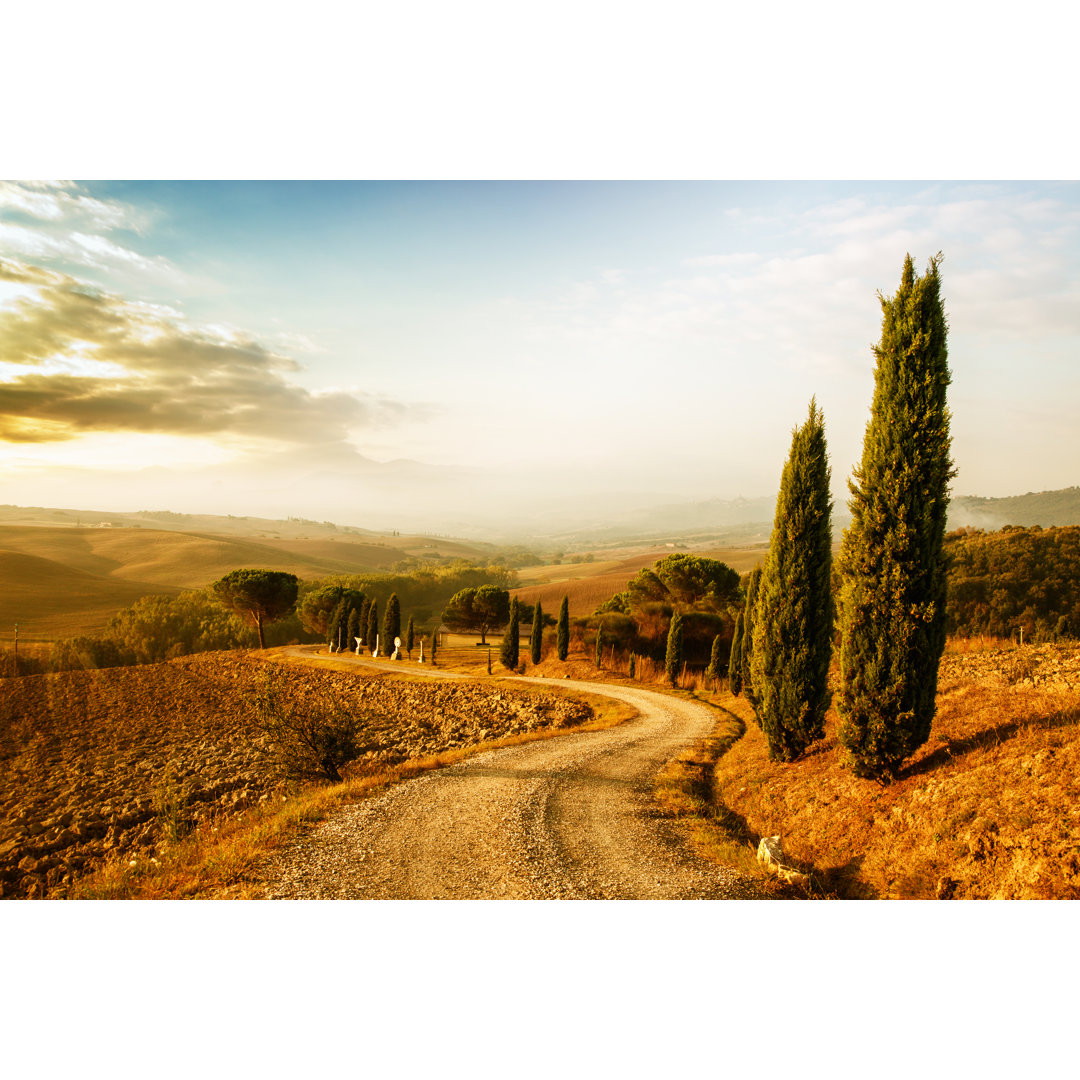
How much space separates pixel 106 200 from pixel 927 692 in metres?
13.7

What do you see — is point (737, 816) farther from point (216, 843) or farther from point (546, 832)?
point (216, 843)

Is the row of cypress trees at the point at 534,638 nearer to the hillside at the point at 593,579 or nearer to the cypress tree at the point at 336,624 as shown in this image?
the hillside at the point at 593,579

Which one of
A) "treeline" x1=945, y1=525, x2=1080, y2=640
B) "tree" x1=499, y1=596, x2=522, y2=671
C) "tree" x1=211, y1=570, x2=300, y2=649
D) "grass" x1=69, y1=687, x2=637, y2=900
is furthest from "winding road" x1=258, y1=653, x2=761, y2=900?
"tree" x1=211, y1=570, x2=300, y2=649

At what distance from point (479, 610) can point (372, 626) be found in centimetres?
796

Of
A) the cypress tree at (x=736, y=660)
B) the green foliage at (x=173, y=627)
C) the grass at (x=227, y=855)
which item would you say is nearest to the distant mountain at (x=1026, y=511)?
the cypress tree at (x=736, y=660)

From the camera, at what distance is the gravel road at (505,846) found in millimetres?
4828

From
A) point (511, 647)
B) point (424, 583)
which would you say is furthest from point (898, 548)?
point (424, 583)

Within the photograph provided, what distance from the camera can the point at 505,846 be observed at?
5.71 meters

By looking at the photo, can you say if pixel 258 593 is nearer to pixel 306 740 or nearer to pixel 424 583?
pixel 424 583

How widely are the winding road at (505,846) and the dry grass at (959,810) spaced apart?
132 centimetres

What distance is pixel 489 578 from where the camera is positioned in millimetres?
43094

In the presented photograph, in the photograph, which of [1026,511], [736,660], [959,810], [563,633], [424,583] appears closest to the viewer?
[959,810]

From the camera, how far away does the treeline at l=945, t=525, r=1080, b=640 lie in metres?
20.4

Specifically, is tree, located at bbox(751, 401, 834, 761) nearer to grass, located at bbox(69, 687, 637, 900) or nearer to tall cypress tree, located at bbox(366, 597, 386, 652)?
grass, located at bbox(69, 687, 637, 900)
